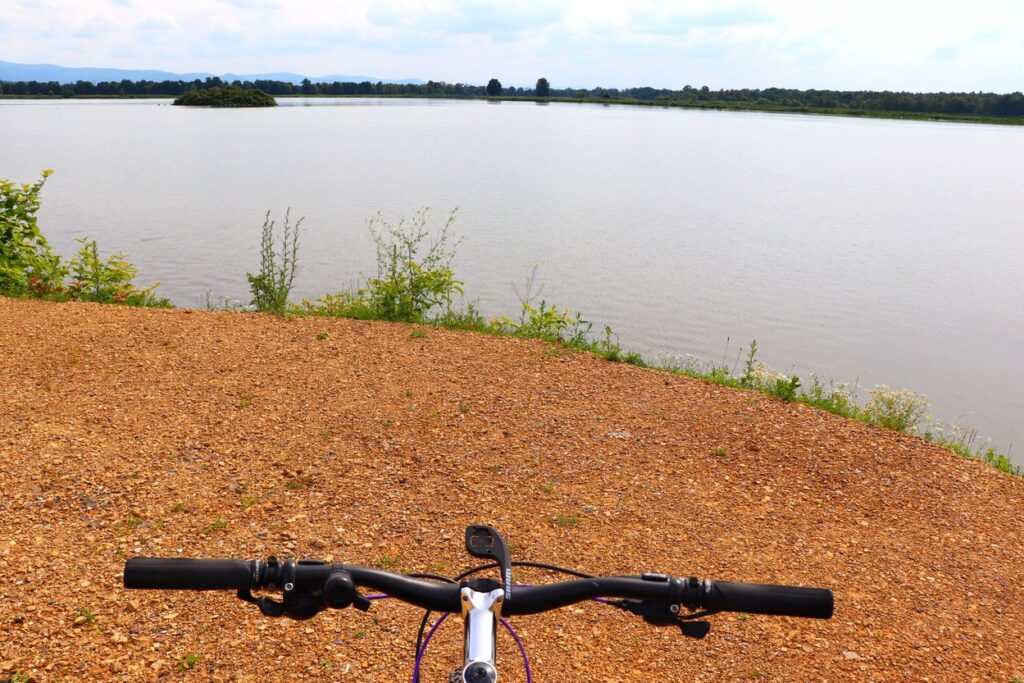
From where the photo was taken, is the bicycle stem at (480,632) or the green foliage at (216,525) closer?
the bicycle stem at (480,632)

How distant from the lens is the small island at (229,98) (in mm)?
108312

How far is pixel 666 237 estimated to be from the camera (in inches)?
870

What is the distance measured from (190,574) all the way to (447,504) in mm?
3643

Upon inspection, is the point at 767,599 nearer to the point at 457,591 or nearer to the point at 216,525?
the point at 457,591

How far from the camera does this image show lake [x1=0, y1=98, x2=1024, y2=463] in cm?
1407

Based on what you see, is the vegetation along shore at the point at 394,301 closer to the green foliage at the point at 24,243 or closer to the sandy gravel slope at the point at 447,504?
the green foliage at the point at 24,243

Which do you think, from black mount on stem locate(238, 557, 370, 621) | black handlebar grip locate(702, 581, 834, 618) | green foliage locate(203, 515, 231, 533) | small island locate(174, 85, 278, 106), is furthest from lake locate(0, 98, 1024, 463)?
small island locate(174, 85, 278, 106)

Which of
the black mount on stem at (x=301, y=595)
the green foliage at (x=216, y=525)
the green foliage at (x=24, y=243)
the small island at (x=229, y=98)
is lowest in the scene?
the green foliage at (x=216, y=525)

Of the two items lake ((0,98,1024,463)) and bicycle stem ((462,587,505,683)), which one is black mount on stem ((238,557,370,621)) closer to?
bicycle stem ((462,587,505,683))

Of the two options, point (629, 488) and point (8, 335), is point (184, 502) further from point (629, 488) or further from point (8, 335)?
point (8, 335)

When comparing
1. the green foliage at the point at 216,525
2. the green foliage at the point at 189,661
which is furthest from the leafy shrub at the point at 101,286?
the green foliage at the point at 189,661

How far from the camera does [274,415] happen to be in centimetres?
687

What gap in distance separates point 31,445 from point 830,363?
1175 cm

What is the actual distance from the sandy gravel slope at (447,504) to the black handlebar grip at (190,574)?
2.10 m
